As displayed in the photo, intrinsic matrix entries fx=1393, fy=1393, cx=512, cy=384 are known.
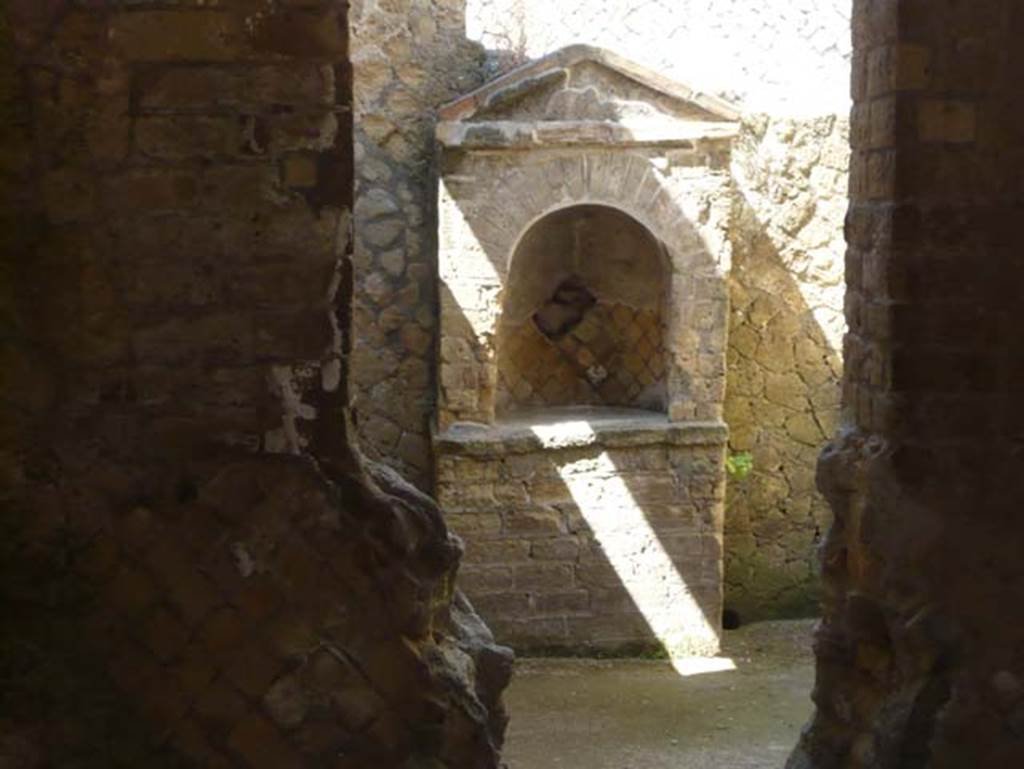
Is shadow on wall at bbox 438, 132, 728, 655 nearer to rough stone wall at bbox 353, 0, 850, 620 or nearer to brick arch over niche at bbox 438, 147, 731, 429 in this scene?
brick arch over niche at bbox 438, 147, 731, 429

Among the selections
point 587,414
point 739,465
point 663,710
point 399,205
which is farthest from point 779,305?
point 663,710

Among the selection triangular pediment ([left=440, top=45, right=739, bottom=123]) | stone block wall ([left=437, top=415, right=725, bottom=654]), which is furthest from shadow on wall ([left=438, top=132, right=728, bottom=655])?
triangular pediment ([left=440, top=45, right=739, bottom=123])

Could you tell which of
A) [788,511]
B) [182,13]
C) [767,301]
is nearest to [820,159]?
[767,301]

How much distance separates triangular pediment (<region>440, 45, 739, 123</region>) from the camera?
22.9 ft

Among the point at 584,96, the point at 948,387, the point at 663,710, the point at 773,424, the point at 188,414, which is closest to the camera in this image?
the point at 188,414

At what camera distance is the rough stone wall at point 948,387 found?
324 centimetres

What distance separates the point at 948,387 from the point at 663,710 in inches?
144

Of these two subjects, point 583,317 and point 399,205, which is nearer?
point 399,205

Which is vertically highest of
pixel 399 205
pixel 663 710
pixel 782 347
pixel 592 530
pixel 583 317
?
pixel 399 205

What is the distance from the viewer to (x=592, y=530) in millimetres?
7293

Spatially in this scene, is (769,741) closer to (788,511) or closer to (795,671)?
(795,671)

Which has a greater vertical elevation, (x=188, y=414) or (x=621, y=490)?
(x=188, y=414)

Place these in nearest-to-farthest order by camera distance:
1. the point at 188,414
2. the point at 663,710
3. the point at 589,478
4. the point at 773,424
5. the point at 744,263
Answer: the point at 188,414 < the point at 663,710 < the point at 589,478 < the point at 744,263 < the point at 773,424

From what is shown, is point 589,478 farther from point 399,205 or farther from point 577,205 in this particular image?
point 399,205
